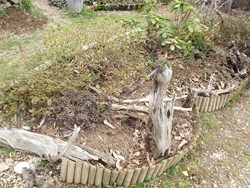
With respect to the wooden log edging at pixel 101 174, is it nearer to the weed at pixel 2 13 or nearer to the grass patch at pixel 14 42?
the grass patch at pixel 14 42

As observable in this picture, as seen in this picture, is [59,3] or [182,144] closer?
[182,144]

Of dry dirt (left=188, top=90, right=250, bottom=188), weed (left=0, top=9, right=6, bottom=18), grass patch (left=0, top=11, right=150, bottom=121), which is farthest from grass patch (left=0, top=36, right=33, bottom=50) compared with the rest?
dry dirt (left=188, top=90, right=250, bottom=188)

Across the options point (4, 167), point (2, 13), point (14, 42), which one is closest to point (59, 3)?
point (2, 13)

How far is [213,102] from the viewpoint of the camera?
4.22 metres

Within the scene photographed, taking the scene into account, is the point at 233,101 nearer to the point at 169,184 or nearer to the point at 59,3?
the point at 169,184

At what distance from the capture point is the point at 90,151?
113 inches

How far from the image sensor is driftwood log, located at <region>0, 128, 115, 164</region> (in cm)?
279

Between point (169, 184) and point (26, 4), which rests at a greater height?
point (26, 4)

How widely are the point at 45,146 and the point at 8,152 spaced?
43 cm

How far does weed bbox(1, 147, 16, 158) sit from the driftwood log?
2.1 inches

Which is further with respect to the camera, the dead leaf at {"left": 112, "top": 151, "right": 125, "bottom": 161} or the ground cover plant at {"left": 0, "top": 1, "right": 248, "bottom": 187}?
the ground cover plant at {"left": 0, "top": 1, "right": 248, "bottom": 187}

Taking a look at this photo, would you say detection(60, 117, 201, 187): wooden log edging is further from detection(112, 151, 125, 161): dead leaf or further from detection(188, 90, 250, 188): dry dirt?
detection(188, 90, 250, 188): dry dirt

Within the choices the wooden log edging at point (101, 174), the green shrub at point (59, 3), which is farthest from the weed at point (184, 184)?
the green shrub at point (59, 3)

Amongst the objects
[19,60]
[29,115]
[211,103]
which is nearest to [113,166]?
[29,115]
